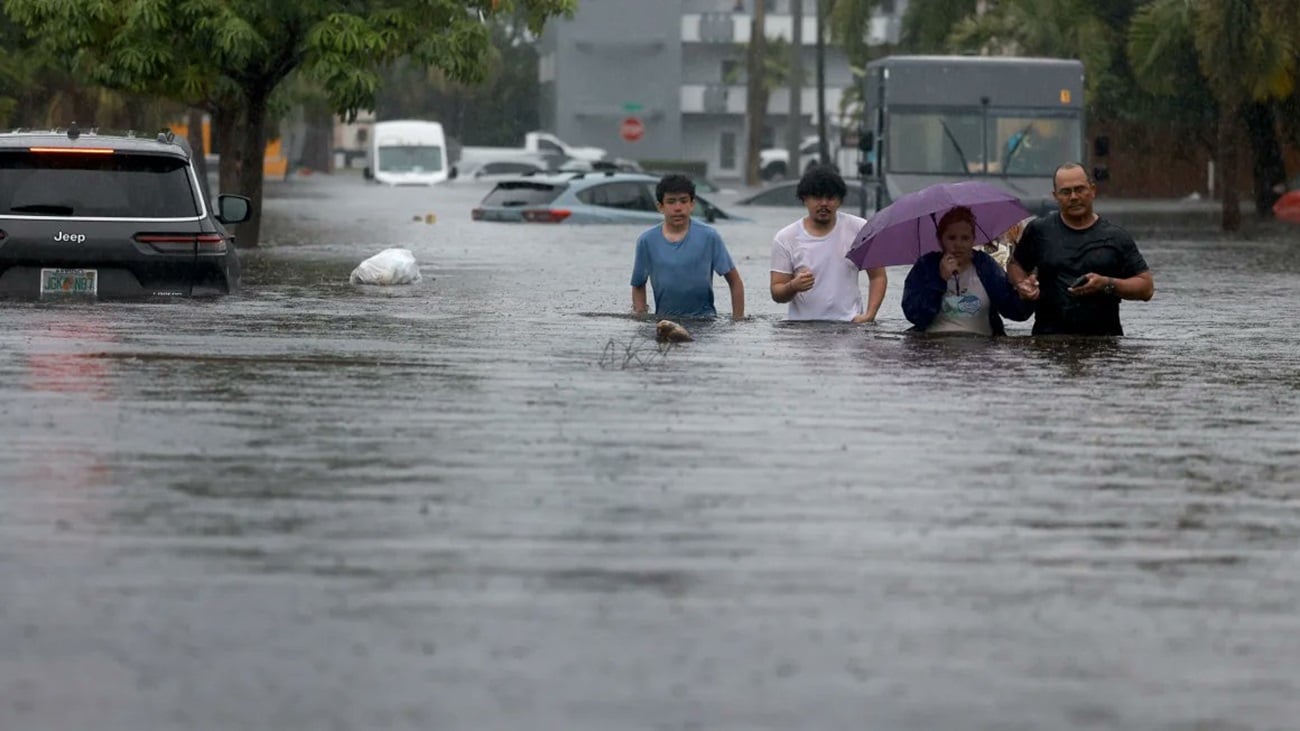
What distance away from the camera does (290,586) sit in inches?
297

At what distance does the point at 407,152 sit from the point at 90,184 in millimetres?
80427

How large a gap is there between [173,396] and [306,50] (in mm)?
18901

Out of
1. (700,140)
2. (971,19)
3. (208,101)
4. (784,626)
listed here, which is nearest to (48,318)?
(784,626)

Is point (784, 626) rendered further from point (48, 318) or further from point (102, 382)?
point (48, 318)

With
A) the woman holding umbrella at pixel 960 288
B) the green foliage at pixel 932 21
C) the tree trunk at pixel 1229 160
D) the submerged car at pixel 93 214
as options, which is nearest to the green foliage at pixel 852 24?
the green foliage at pixel 932 21

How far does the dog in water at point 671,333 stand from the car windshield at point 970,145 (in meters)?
21.2

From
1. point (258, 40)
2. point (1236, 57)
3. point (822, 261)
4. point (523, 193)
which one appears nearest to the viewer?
point (822, 261)

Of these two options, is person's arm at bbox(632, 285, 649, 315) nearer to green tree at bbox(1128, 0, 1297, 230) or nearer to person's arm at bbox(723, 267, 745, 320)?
person's arm at bbox(723, 267, 745, 320)

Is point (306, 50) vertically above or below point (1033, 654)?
above

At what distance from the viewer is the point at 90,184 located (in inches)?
661

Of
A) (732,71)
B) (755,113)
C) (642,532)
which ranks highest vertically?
(732,71)

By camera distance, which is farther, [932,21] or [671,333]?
[932,21]

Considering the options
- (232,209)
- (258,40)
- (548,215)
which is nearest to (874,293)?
(232,209)

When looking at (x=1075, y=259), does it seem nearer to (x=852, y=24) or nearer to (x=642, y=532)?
(x=642, y=532)
